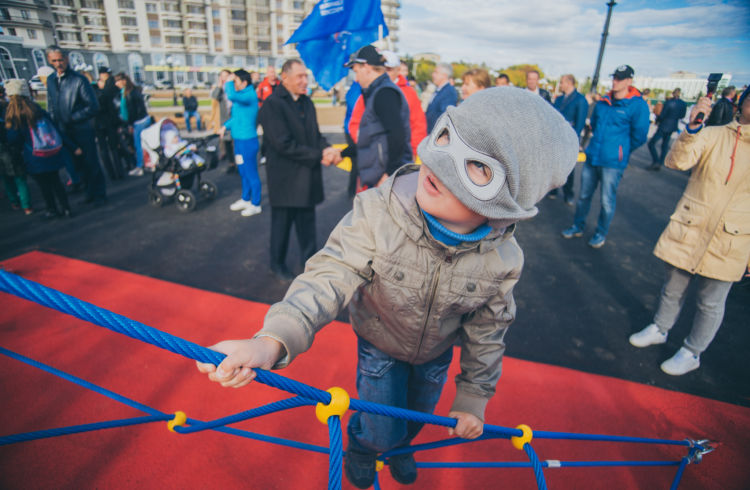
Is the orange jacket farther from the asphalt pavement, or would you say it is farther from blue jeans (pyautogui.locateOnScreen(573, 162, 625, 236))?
blue jeans (pyautogui.locateOnScreen(573, 162, 625, 236))

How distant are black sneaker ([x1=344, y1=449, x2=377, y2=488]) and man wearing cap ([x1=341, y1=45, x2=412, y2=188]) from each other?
2296 millimetres

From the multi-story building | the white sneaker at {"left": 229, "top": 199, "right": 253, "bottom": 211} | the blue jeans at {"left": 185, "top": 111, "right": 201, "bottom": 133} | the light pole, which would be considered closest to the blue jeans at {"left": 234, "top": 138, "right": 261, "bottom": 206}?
the white sneaker at {"left": 229, "top": 199, "right": 253, "bottom": 211}

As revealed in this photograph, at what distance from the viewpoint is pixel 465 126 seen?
1032 mm

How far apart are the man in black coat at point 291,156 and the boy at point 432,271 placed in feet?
7.19

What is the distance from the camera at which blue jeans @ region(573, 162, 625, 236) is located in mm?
4680

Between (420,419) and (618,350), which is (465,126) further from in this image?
(618,350)

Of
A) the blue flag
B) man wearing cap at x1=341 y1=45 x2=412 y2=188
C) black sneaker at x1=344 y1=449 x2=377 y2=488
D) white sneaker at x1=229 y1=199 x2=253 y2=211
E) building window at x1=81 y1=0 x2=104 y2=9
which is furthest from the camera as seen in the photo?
building window at x1=81 y1=0 x2=104 y2=9

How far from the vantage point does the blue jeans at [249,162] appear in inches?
207

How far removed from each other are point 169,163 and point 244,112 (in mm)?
1500

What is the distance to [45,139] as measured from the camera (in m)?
4.80

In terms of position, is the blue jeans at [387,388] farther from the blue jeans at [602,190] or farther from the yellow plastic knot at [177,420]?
the blue jeans at [602,190]

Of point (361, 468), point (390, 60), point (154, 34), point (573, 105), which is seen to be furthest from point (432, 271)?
point (154, 34)

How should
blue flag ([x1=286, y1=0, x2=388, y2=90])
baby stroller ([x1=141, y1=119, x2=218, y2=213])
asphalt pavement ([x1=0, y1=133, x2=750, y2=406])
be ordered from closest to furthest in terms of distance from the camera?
asphalt pavement ([x1=0, y1=133, x2=750, y2=406]) → blue flag ([x1=286, y1=0, x2=388, y2=90]) → baby stroller ([x1=141, y1=119, x2=218, y2=213])

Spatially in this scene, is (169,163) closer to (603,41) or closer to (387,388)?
(387,388)
